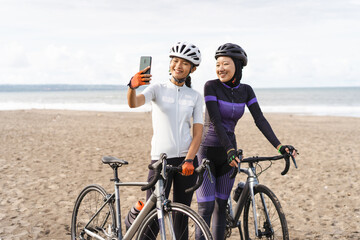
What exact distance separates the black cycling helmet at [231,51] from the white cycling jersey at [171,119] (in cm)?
64

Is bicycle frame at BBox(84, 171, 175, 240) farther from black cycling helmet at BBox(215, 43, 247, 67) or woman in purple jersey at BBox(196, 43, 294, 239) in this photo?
black cycling helmet at BBox(215, 43, 247, 67)

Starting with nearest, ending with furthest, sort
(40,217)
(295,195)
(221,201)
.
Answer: (221,201) < (40,217) < (295,195)

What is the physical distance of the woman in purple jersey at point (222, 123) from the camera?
11.8 feet

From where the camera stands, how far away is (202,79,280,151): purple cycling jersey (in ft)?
11.6

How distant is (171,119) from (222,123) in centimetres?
66

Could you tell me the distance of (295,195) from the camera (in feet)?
24.1

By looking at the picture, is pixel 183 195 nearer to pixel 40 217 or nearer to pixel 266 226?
pixel 266 226

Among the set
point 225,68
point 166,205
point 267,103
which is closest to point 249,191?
point 166,205

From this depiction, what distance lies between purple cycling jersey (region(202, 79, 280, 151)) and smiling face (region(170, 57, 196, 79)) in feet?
1.29

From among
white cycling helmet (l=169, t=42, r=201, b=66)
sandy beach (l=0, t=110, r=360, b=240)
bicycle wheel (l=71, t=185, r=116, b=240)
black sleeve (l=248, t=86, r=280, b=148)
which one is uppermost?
white cycling helmet (l=169, t=42, r=201, b=66)

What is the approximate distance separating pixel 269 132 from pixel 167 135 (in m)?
1.17

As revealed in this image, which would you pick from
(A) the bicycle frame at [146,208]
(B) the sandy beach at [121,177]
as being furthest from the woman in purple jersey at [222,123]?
(B) the sandy beach at [121,177]

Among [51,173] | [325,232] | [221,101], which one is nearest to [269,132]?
[221,101]

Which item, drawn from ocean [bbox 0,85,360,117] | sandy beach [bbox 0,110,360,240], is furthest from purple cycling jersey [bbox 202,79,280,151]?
ocean [bbox 0,85,360,117]
